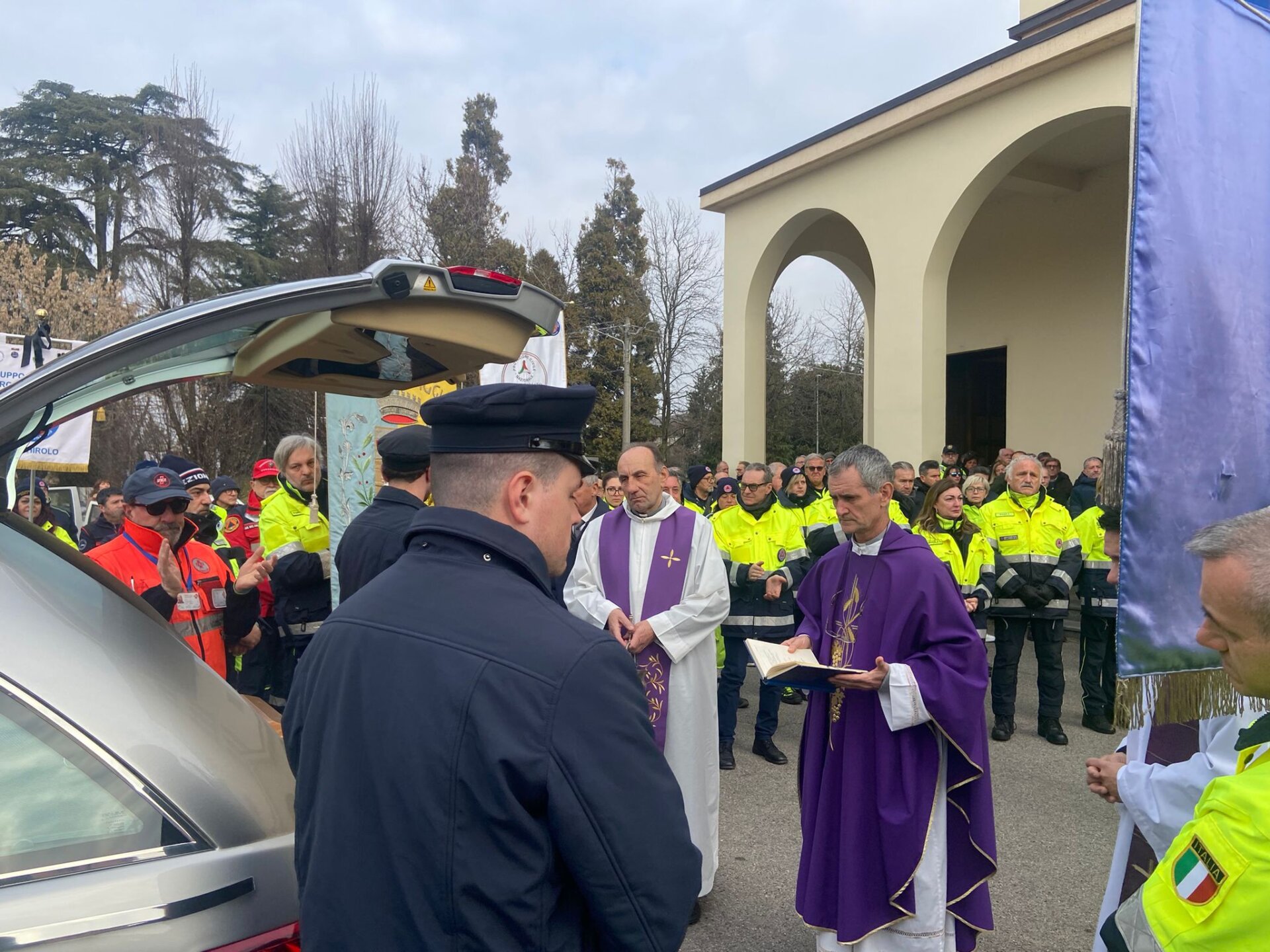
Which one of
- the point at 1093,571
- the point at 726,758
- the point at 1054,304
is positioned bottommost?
the point at 726,758

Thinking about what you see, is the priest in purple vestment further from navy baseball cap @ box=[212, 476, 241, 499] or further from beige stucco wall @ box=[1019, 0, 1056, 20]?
beige stucco wall @ box=[1019, 0, 1056, 20]

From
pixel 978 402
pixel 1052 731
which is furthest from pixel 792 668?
pixel 978 402

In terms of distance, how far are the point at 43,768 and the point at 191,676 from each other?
382 mm

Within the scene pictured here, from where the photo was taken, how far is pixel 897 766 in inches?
129

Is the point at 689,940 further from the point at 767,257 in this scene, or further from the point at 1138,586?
the point at 767,257

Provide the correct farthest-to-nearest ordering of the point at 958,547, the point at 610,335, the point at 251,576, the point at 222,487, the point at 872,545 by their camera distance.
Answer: the point at 610,335 < the point at 222,487 < the point at 958,547 < the point at 251,576 < the point at 872,545

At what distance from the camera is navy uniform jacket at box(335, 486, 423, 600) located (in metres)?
3.17

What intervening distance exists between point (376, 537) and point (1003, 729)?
17.6 feet

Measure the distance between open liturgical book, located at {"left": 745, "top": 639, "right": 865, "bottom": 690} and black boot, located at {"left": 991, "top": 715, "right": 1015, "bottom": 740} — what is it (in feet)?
12.9

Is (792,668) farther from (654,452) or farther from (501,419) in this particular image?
(501,419)

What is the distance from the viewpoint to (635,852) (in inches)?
52.8

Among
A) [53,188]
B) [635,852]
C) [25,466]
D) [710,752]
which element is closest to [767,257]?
[25,466]

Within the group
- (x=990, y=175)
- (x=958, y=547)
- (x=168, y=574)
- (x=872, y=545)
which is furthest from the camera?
(x=990, y=175)

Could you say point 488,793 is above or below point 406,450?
below
